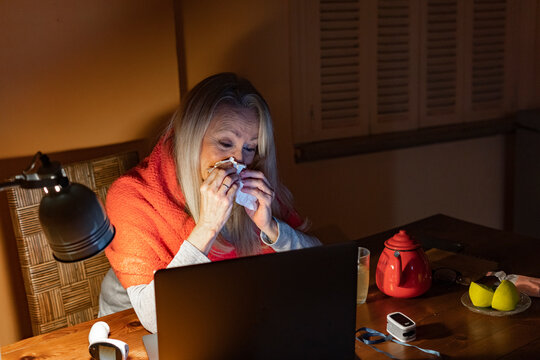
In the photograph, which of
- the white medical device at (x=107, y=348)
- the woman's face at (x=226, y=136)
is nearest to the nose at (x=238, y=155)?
the woman's face at (x=226, y=136)

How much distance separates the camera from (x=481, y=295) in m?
1.26

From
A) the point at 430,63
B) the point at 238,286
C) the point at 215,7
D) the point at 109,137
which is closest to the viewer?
the point at 238,286

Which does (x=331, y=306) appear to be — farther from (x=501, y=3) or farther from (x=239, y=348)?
(x=501, y=3)

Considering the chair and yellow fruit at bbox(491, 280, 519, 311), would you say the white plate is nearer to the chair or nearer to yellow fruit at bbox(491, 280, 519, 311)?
yellow fruit at bbox(491, 280, 519, 311)

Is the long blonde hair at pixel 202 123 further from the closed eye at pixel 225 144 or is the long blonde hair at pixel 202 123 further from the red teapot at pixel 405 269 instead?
the red teapot at pixel 405 269

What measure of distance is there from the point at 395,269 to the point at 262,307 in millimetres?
471

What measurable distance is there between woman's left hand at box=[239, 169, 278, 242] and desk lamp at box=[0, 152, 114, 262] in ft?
2.36

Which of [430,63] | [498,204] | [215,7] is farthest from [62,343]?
[498,204]

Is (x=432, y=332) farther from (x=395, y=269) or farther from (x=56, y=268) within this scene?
(x=56, y=268)

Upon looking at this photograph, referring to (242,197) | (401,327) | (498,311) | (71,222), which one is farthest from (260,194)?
(71,222)

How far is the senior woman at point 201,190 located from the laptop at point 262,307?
0.45 metres

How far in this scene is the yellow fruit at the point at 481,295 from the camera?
126 centimetres

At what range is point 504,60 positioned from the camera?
279 centimetres

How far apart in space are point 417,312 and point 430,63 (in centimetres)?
163
